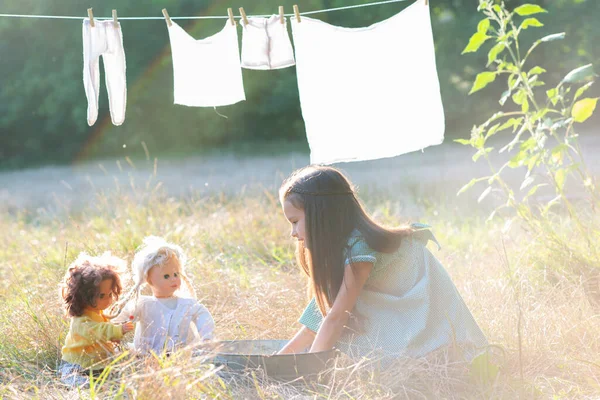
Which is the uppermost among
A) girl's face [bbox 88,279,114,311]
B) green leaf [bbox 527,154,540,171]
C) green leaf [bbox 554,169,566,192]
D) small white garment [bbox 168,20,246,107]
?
small white garment [bbox 168,20,246,107]

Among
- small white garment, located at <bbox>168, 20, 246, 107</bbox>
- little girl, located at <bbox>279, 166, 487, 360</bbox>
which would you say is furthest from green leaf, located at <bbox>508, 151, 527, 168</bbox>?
small white garment, located at <bbox>168, 20, 246, 107</bbox>

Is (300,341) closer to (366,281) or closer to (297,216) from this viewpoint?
(366,281)

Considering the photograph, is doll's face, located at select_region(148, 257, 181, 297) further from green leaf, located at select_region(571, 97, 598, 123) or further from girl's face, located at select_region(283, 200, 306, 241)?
green leaf, located at select_region(571, 97, 598, 123)

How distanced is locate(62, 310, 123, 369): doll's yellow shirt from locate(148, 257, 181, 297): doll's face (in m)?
0.19

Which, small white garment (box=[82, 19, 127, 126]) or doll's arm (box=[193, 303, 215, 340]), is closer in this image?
doll's arm (box=[193, 303, 215, 340])

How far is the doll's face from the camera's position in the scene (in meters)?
2.45

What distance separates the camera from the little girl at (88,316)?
2383mm

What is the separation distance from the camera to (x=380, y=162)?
35.4ft

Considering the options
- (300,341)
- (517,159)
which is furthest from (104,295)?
(517,159)

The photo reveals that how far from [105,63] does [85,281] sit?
3.87ft

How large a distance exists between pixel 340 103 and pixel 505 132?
954 cm

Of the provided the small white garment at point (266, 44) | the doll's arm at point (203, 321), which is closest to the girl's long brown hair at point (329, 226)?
the doll's arm at point (203, 321)

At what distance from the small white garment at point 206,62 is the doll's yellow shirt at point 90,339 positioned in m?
1.32

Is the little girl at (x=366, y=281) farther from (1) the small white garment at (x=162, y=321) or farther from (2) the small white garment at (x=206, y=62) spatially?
(2) the small white garment at (x=206, y=62)
